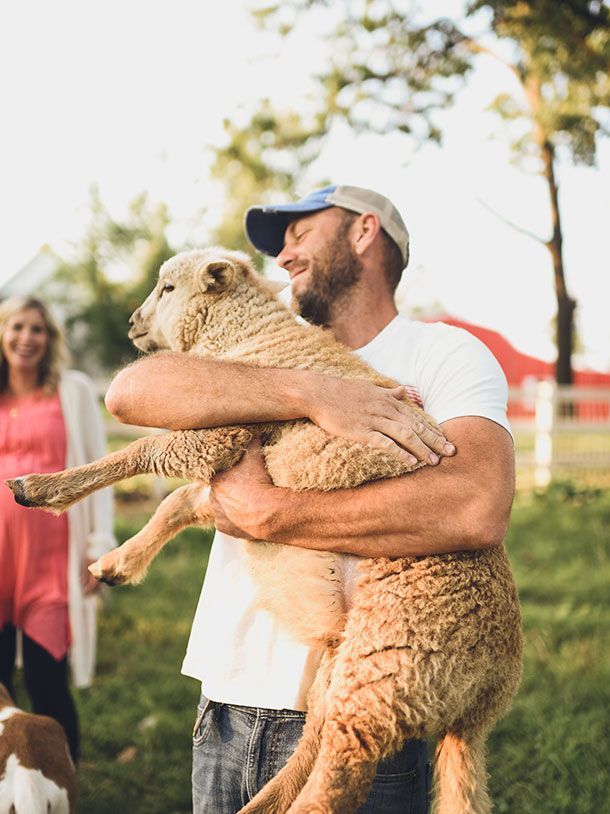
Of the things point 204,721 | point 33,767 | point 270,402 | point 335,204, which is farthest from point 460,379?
point 33,767

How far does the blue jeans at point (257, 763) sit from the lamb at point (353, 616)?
109mm

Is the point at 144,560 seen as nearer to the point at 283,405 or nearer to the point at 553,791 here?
the point at 283,405

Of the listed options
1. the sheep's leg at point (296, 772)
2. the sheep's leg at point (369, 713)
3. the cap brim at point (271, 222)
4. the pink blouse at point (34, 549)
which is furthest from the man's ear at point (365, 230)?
the pink blouse at point (34, 549)

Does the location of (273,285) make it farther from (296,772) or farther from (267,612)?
(296,772)

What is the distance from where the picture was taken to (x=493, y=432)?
242cm

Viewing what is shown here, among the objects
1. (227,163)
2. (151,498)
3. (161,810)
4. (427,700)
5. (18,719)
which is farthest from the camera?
(227,163)

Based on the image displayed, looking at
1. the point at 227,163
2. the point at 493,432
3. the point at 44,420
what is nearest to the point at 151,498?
the point at 227,163

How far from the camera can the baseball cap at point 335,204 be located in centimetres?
301

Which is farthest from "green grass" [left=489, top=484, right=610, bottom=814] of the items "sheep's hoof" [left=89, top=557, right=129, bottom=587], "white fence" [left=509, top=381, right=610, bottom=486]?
"white fence" [left=509, top=381, right=610, bottom=486]

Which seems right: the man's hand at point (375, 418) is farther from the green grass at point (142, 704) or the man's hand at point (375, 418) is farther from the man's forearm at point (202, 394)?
the green grass at point (142, 704)

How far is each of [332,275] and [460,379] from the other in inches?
28.5

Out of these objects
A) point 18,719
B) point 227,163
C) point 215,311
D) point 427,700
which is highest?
point 227,163

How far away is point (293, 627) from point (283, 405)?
0.68 meters

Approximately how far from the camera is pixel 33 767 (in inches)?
120
